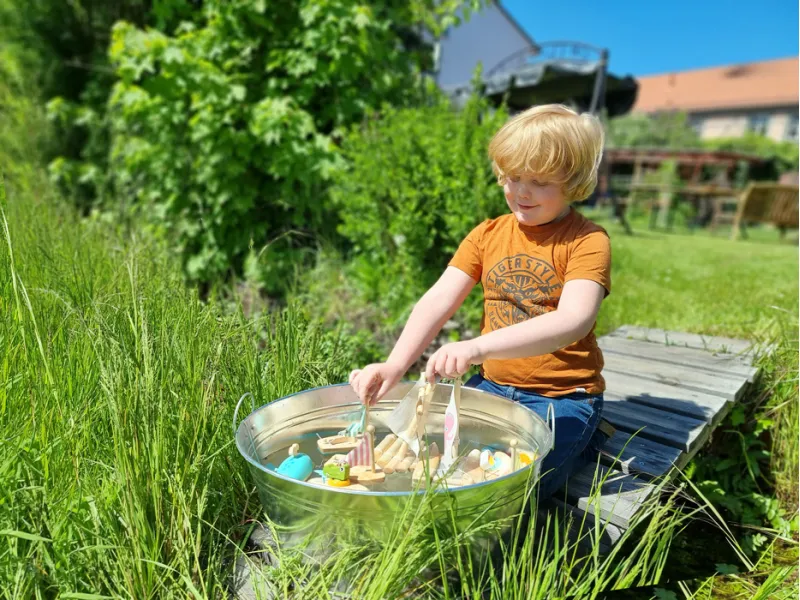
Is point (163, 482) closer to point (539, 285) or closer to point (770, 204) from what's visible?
point (539, 285)

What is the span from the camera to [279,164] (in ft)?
14.1

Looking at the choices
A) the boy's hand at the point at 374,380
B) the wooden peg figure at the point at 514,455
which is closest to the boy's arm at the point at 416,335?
the boy's hand at the point at 374,380

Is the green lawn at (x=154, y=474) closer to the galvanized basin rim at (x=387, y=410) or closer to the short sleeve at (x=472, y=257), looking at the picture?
the galvanized basin rim at (x=387, y=410)

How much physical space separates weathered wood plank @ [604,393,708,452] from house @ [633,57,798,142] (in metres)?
32.6

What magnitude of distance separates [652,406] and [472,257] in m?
1.03

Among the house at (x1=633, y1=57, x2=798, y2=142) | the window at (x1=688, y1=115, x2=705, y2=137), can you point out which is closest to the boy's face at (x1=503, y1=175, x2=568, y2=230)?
the house at (x1=633, y1=57, x2=798, y2=142)

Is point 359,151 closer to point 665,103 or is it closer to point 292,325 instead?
point 292,325

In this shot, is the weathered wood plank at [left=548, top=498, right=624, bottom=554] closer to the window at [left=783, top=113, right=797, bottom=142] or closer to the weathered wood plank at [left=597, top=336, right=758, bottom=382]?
the weathered wood plank at [left=597, top=336, right=758, bottom=382]

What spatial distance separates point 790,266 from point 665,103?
36.4 m

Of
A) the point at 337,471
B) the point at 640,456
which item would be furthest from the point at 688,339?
the point at 337,471

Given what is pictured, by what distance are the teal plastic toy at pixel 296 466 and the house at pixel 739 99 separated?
111ft

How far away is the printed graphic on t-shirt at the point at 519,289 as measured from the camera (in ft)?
5.33

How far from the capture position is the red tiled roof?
107ft

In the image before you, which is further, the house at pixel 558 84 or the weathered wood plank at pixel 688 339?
the house at pixel 558 84
